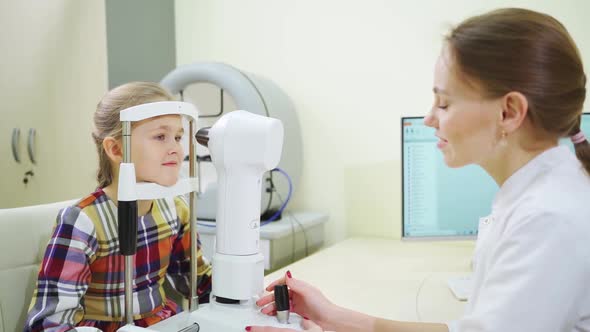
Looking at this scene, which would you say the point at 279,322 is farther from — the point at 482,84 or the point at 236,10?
the point at 236,10

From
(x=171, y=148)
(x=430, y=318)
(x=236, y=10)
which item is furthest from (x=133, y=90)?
(x=236, y=10)

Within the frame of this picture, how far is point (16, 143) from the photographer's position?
1791 mm

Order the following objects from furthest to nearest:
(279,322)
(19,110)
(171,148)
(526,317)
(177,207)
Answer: (19,110), (177,207), (171,148), (279,322), (526,317)

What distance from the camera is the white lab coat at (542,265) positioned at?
57cm

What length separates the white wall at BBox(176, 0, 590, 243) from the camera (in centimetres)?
179

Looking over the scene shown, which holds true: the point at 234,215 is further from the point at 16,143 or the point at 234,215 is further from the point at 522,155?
the point at 16,143

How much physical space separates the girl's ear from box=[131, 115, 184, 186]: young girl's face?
85mm

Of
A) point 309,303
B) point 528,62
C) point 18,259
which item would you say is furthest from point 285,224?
point 528,62

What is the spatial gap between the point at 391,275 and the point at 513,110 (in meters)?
0.77

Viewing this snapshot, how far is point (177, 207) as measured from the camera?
1.09m

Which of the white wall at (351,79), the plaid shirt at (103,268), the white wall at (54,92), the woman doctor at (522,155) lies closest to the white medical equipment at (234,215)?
the woman doctor at (522,155)

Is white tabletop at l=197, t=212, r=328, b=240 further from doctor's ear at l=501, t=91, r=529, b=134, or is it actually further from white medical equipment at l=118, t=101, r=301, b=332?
doctor's ear at l=501, t=91, r=529, b=134

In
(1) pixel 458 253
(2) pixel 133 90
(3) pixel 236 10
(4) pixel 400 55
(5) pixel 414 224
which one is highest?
(3) pixel 236 10

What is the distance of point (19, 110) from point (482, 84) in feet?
5.80
